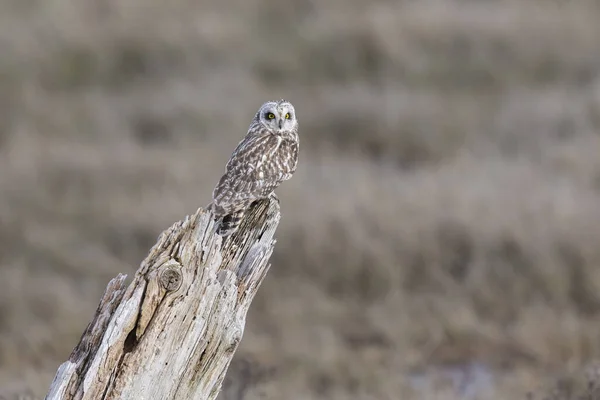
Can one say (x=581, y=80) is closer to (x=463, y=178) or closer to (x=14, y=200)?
(x=463, y=178)

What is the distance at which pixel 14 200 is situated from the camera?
1378 centimetres

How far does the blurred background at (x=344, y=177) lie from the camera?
10719mm

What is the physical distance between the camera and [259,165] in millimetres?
5668

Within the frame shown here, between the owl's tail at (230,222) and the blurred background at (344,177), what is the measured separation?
234 cm

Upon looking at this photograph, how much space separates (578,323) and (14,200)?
283 inches

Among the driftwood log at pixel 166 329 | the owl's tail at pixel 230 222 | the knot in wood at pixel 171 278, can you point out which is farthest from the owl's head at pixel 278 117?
the knot in wood at pixel 171 278

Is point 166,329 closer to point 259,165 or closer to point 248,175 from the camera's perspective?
point 248,175

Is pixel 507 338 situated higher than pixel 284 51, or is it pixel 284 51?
pixel 284 51

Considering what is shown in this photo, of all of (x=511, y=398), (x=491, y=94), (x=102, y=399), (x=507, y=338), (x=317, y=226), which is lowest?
(x=102, y=399)

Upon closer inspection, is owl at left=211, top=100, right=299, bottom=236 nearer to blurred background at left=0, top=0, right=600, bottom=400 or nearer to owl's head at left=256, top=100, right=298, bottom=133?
owl's head at left=256, top=100, right=298, bottom=133

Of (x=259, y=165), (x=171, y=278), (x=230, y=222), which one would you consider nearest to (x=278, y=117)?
(x=259, y=165)

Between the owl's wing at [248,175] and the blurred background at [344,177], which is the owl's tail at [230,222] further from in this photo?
the blurred background at [344,177]

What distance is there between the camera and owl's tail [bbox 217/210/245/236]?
482 cm

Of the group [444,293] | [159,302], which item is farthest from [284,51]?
[159,302]
